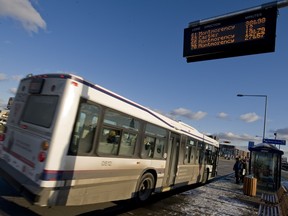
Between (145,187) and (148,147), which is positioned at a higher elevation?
(148,147)

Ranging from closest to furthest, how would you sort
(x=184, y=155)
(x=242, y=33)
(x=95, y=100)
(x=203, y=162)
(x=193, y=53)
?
1. (x=95, y=100)
2. (x=242, y=33)
3. (x=193, y=53)
4. (x=184, y=155)
5. (x=203, y=162)

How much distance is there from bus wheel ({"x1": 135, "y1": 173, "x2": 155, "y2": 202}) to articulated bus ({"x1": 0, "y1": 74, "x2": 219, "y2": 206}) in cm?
3

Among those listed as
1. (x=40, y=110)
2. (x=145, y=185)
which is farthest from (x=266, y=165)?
(x=40, y=110)

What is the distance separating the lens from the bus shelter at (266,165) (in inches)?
757

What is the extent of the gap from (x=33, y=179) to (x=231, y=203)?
787 centimetres

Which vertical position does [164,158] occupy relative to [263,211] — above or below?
above

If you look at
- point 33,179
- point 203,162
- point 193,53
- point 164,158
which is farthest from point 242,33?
point 203,162

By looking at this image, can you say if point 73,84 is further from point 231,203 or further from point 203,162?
point 203,162

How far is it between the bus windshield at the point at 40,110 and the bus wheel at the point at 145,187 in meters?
3.81

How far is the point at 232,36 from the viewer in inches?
375

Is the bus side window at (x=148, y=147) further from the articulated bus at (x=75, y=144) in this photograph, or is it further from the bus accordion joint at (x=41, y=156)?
the bus accordion joint at (x=41, y=156)

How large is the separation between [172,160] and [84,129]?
5.67 meters

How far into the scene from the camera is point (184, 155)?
13.1 m

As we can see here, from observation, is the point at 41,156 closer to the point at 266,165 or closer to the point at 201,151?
the point at 201,151
